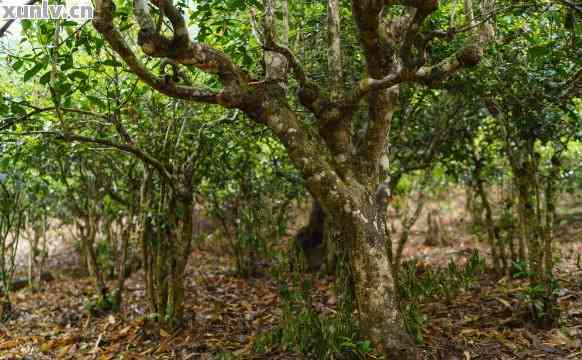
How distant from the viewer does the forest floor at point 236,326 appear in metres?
4.37

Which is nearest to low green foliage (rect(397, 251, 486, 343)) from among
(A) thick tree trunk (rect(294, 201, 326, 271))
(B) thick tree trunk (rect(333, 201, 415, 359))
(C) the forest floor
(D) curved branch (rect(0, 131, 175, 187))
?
(C) the forest floor

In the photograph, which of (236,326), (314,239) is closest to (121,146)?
(236,326)

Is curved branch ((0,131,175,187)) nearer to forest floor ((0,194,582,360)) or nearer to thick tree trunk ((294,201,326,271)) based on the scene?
forest floor ((0,194,582,360))

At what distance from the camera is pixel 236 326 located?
18.8 ft

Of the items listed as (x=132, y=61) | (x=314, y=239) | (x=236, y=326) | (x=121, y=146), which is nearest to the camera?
(x=132, y=61)

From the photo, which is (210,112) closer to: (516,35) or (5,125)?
(5,125)

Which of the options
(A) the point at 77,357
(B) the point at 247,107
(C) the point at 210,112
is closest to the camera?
(B) the point at 247,107

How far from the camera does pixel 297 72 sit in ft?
12.0

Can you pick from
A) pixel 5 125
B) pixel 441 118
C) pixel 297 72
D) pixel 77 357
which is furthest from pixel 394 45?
pixel 77 357

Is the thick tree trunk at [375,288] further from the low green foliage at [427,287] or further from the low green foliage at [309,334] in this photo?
the low green foliage at [427,287]

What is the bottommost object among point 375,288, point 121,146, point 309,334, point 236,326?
point 236,326

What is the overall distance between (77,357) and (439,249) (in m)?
7.79

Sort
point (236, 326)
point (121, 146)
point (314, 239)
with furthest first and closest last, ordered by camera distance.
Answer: point (314, 239), point (236, 326), point (121, 146)

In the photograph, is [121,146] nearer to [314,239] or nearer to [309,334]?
[309,334]
